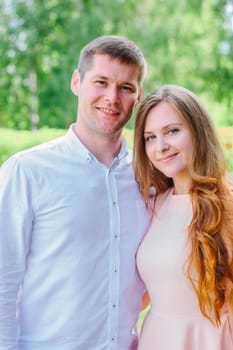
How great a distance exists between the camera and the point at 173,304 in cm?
269

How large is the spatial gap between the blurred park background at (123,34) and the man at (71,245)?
12.2 meters

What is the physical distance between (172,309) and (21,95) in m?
16.0

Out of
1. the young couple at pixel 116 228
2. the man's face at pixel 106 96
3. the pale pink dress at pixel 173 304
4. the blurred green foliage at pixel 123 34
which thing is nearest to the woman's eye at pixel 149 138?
the young couple at pixel 116 228

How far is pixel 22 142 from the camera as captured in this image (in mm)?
6844

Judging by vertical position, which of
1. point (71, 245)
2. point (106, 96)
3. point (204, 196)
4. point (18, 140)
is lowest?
point (71, 245)

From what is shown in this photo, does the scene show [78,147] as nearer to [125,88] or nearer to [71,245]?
[125,88]

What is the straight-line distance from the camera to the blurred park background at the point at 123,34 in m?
15.3

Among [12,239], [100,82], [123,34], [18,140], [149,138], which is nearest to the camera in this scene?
[12,239]

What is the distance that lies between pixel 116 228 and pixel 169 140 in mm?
490

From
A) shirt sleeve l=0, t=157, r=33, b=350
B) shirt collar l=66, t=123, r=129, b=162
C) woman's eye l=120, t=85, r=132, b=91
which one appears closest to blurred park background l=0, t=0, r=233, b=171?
woman's eye l=120, t=85, r=132, b=91

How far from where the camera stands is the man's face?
2727mm

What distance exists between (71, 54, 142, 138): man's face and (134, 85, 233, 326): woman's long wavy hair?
0.49 ft

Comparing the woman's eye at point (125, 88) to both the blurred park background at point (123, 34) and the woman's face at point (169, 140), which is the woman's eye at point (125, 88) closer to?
the woman's face at point (169, 140)

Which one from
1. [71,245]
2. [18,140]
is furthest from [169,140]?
[18,140]
